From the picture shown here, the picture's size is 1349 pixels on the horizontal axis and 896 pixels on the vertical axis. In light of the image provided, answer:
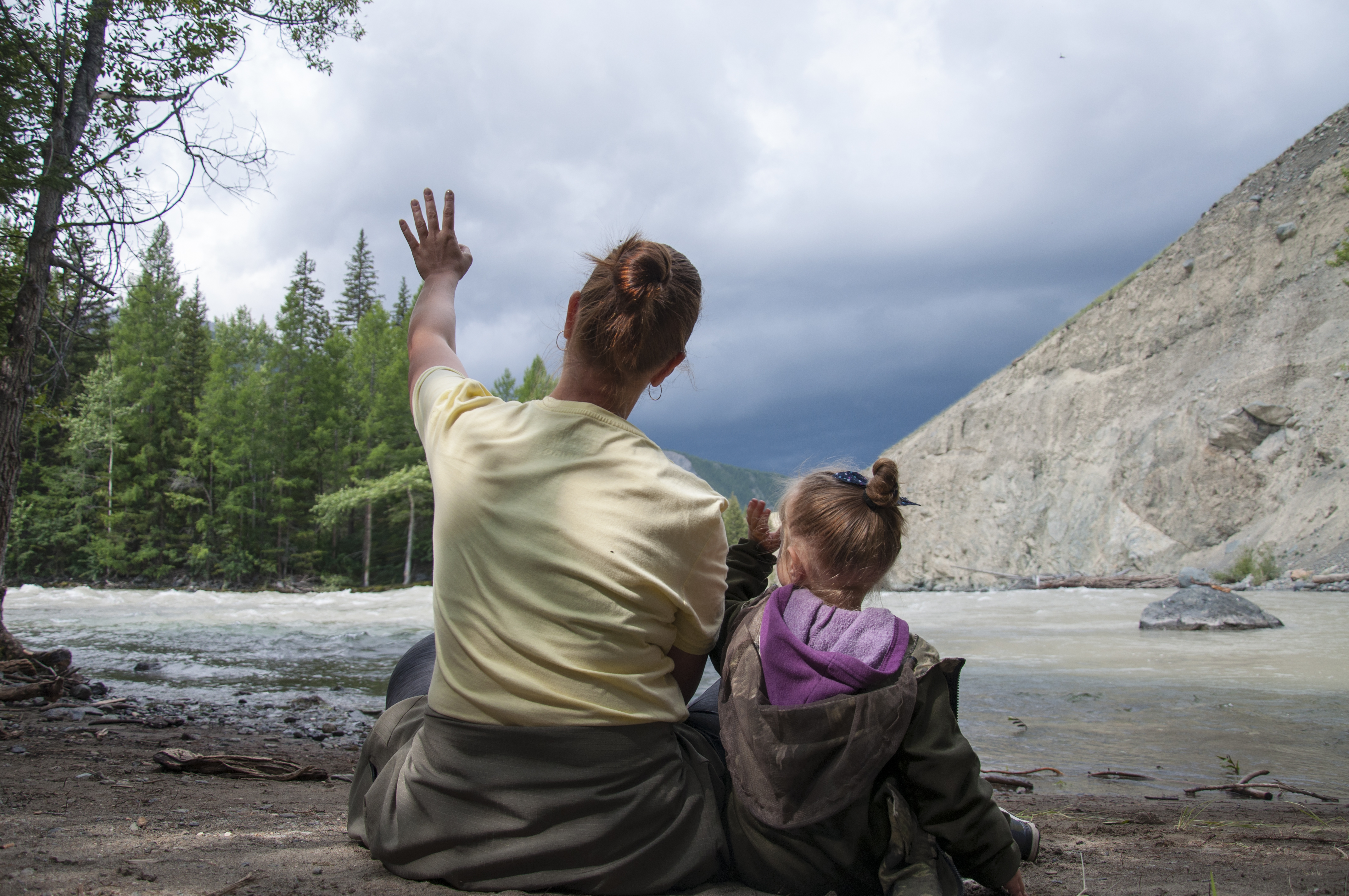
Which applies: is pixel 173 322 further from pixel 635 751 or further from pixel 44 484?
pixel 635 751

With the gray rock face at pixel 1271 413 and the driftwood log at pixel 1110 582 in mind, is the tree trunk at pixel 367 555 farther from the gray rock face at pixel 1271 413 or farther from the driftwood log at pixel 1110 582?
the gray rock face at pixel 1271 413

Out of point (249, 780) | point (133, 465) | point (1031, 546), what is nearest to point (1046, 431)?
point (1031, 546)

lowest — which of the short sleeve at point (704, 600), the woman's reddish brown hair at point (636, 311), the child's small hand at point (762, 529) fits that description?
the short sleeve at point (704, 600)

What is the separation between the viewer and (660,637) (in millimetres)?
1622

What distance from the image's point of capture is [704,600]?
1649 millimetres

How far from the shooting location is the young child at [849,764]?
162 cm

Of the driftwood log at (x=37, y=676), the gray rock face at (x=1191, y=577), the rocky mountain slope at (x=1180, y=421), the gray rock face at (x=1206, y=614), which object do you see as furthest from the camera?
the rocky mountain slope at (x=1180, y=421)

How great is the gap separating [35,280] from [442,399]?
522 cm

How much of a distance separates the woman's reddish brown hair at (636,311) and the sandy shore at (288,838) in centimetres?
114

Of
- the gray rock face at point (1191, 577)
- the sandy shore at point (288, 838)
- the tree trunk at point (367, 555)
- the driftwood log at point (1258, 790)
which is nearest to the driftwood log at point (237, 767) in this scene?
the sandy shore at point (288, 838)

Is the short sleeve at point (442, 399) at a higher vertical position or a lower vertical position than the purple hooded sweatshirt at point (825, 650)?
higher

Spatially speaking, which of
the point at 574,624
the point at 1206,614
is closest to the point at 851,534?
the point at 574,624

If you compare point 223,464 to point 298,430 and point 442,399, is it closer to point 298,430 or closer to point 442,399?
point 298,430

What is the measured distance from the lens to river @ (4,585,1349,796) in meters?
4.63
